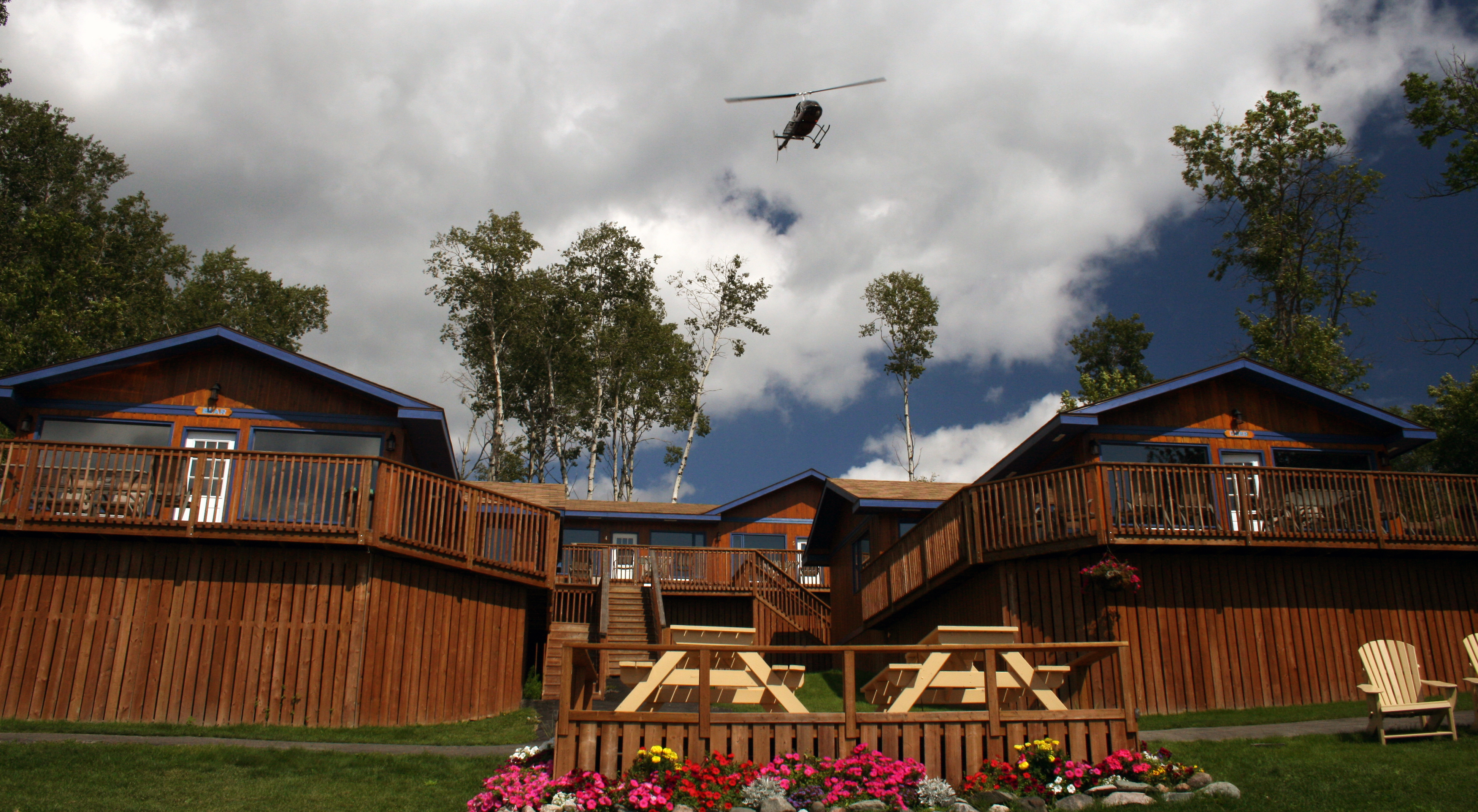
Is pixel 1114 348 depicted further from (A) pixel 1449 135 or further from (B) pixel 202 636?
(B) pixel 202 636

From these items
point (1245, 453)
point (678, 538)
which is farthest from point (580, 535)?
point (1245, 453)

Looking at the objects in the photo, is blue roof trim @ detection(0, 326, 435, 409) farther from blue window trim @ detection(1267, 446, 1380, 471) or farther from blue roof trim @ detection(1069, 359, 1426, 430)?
blue window trim @ detection(1267, 446, 1380, 471)

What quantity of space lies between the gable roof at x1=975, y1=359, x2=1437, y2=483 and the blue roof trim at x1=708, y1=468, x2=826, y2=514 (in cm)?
1204

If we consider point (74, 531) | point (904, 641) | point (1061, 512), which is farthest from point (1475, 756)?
point (74, 531)

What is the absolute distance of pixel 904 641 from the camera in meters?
20.1

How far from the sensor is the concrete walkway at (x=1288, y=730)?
11211 millimetres

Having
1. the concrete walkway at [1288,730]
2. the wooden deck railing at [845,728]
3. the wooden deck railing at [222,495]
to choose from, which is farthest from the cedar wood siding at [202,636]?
the concrete walkway at [1288,730]

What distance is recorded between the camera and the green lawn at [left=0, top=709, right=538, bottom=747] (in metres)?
12.6

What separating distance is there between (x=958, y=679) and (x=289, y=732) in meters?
Answer: 9.00

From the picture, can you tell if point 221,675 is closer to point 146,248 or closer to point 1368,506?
point 1368,506

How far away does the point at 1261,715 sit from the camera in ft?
44.4

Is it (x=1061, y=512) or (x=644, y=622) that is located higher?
(x=1061, y=512)

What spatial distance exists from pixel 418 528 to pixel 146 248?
2784 cm

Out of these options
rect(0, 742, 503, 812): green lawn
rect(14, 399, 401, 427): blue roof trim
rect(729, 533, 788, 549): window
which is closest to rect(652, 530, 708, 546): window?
rect(729, 533, 788, 549): window
